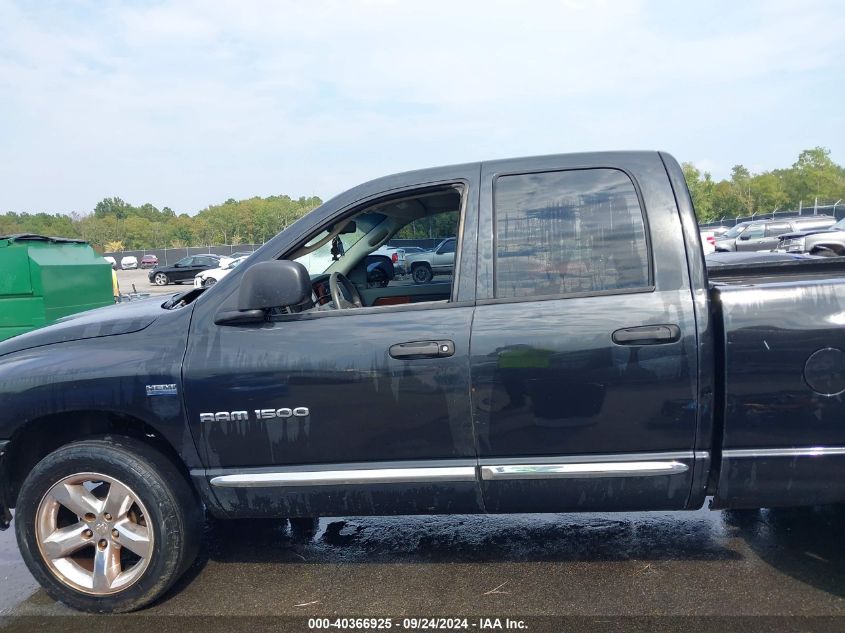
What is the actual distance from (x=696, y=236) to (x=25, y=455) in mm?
3263

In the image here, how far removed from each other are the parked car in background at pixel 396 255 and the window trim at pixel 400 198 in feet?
3.49

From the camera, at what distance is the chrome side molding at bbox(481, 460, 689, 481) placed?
2.80 meters

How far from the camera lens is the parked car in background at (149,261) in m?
54.7

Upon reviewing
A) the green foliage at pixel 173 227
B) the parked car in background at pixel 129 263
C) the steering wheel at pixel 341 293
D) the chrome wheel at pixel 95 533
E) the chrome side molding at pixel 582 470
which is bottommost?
the chrome wheel at pixel 95 533

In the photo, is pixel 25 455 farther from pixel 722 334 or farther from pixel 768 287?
pixel 768 287

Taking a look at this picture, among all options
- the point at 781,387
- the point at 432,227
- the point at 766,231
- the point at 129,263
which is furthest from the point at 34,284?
the point at 129,263

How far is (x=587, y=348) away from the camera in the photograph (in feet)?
9.09

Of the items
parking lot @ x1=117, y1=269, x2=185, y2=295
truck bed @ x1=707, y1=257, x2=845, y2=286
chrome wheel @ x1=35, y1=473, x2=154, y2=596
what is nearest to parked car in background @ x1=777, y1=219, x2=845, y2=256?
truck bed @ x1=707, y1=257, x2=845, y2=286

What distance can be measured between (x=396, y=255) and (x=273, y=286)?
5.13 ft

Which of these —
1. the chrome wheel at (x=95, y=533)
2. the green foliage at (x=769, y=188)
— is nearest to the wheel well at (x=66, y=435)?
the chrome wheel at (x=95, y=533)

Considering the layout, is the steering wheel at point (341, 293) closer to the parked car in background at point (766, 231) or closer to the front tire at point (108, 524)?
the front tire at point (108, 524)

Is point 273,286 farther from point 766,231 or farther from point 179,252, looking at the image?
point 179,252

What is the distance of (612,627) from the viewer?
112 inches

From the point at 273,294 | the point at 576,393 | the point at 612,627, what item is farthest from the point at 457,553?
the point at 273,294
